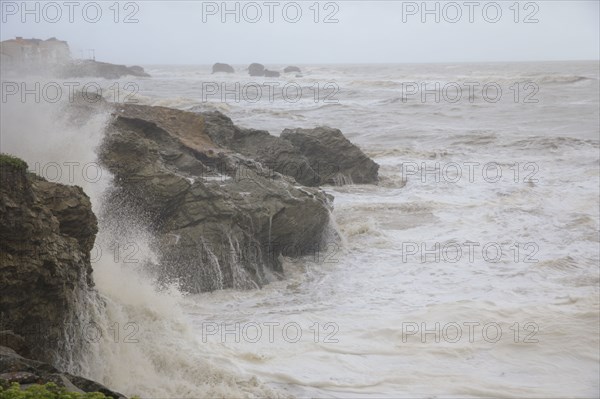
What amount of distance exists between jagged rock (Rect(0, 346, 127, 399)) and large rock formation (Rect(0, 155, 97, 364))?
0.86 meters

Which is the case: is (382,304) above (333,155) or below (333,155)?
below

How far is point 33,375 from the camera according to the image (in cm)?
453

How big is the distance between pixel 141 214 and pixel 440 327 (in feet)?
16.2

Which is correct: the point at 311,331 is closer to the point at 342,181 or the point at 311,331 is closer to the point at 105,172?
the point at 105,172

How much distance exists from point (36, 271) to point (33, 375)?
1.71 m

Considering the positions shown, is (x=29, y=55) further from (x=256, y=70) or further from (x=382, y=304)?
(x=256, y=70)

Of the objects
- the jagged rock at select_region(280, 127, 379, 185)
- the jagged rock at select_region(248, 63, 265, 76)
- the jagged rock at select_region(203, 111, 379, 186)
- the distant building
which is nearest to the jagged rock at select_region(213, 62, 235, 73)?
the jagged rock at select_region(248, 63, 265, 76)

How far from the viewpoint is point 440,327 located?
28.0 feet

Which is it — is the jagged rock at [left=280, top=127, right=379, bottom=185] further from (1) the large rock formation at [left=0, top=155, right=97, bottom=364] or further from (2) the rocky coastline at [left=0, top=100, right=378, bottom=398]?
(1) the large rock formation at [left=0, top=155, right=97, bottom=364]

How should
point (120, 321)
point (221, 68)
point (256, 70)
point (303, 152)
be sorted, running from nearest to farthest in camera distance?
1. point (120, 321)
2. point (303, 152)
3. point (256, 70)
4. point (221, 68)

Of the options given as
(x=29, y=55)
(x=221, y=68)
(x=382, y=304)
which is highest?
(x=221, y=68)

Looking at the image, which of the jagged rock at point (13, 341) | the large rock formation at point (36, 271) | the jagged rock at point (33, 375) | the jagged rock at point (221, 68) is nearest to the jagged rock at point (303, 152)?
the large rock formation at point (36, 271)

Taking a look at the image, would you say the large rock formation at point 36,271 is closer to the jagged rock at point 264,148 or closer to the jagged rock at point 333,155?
the jagged rock at point 264,148

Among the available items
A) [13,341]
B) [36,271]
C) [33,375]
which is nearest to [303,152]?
[36,271]
